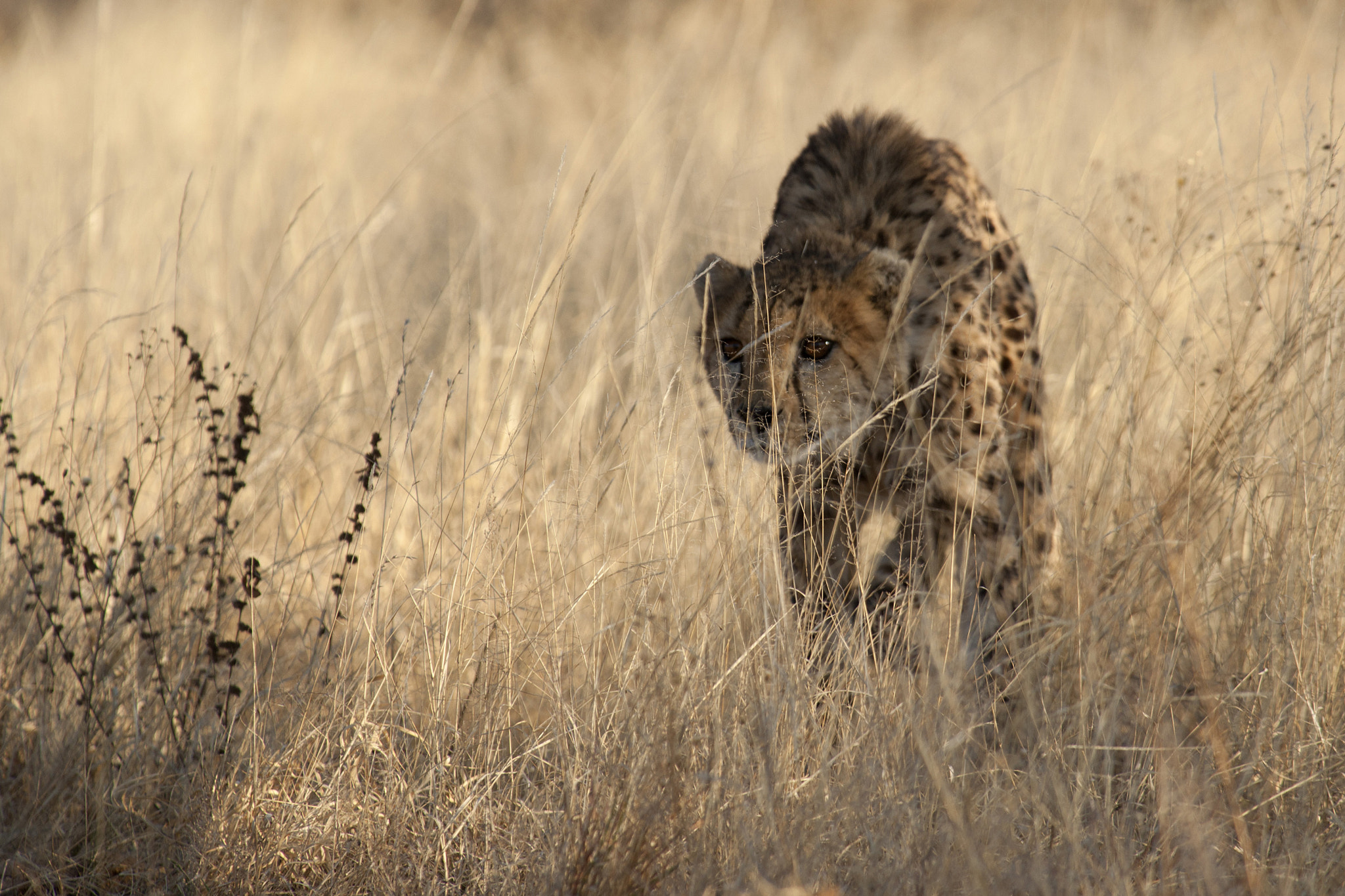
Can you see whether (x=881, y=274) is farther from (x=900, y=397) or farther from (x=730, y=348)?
(x=730, y=348)

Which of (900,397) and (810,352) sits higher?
(810,352)

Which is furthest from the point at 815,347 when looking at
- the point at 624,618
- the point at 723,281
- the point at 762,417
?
the point at 624,618

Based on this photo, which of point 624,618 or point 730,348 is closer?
point 624,618

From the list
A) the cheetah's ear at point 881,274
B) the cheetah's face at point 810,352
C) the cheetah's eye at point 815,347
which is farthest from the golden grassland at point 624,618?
the cheetah's ear at point 881,274

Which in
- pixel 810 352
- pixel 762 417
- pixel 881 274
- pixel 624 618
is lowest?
pixel 624 618

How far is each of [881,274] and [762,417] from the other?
1.42 feet

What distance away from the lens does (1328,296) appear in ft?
8.36

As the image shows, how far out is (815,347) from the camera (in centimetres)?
270

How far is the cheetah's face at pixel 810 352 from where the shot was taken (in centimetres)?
263

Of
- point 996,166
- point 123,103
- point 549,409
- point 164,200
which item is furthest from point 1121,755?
point 123,103

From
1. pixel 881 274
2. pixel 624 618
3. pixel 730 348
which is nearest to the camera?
pixel 624 618

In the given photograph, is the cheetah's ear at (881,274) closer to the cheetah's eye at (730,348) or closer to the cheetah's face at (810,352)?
the cheetah's face at (810,352)

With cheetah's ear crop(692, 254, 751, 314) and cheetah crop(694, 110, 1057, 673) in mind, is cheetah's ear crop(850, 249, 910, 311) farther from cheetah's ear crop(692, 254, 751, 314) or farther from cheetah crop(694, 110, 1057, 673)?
cheetah's ear crop(692, 254, 751, 314)

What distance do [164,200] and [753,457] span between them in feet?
12.1
